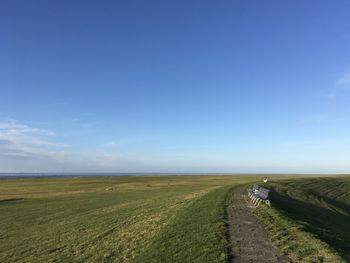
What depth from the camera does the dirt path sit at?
11562 mm

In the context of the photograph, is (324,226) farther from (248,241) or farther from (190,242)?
(190,242)

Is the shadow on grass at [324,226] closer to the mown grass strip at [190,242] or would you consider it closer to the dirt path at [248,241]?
the dirt path at [248,241]

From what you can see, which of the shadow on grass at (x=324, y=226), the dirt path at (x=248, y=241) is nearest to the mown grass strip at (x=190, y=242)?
the dirt path at (x=248, y=241)

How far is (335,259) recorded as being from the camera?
1105 centimetres

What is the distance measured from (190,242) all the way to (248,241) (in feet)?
7.08

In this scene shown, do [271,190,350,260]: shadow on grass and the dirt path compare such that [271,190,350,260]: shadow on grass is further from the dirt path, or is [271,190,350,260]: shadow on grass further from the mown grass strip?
the mown grass strip

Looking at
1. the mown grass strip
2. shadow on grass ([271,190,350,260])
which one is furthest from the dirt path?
shadow on grass ([271,190,350,260])

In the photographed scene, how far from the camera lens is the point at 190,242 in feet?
46.9

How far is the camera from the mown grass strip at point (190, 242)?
12266 mm

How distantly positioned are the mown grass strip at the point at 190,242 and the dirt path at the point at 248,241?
1.16 ft

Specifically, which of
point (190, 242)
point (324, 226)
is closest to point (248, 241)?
point (190, 242)

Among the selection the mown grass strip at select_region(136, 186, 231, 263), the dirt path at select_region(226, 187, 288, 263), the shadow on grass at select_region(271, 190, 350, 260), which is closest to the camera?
the dirt path at select_region(226, 187, 288, 263)

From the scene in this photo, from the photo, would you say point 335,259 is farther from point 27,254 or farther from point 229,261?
point 27,254

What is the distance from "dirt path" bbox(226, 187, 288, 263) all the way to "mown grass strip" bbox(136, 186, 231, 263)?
0.35 meters
